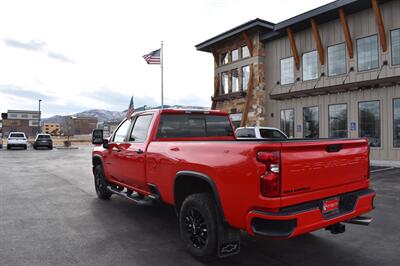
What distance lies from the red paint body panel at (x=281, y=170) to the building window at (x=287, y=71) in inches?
673

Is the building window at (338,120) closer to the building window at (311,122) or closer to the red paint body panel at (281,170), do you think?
the building window at (311,122)

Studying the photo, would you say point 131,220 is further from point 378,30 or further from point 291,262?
point 378,30

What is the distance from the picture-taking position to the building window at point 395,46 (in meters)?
15.3

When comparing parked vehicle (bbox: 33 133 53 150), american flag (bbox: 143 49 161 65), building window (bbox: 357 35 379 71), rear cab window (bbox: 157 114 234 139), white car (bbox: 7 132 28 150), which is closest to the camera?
rear cab window (bbox: 157 114 234 139)

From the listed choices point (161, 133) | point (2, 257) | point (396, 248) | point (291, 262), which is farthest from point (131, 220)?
point (396, 248)

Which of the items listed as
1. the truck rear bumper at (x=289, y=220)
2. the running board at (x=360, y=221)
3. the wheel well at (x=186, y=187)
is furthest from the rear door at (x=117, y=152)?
the running board at (x=360, y=221)

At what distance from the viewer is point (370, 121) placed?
16438 millimetres

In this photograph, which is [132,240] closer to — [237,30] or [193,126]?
[193,126]

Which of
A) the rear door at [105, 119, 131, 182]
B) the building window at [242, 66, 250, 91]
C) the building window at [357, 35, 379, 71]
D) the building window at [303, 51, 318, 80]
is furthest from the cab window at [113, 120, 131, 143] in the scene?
the building window at [242, 66, 250, 91]

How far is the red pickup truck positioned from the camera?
3.25 m

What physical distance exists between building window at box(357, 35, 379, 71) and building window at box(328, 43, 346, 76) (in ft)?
2.83

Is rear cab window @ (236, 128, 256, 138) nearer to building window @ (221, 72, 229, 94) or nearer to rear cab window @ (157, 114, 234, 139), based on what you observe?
rear cab window @ (157, 114, 234, 139)

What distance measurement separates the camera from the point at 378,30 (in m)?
15.8

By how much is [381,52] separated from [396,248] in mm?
14046
